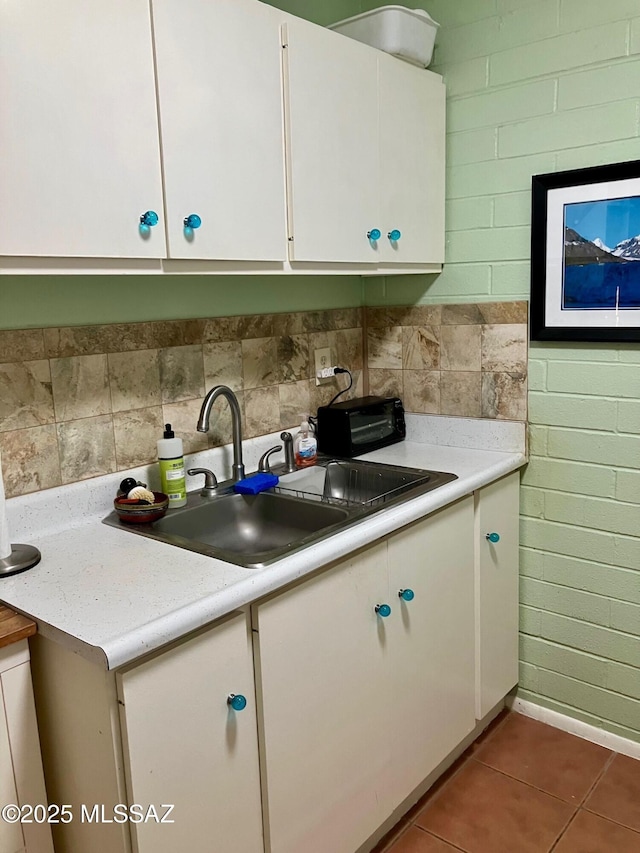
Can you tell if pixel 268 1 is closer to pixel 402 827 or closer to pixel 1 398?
pixel 1 398

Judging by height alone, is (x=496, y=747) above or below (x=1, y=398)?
below

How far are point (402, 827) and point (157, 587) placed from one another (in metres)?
1.15

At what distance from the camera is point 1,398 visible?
1.64 meters

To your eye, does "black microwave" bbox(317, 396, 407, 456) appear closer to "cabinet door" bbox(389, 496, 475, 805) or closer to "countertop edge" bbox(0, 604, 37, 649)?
"cabinet door" bbox(389, 496, 475, 805)

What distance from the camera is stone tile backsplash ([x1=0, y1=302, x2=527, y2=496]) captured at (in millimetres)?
1719

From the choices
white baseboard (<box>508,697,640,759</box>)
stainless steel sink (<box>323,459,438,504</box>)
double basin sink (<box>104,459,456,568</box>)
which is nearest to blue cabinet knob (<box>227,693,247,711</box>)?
double basin sink (<box>104,459,456,568</box>)

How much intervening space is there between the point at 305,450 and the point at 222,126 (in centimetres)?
102

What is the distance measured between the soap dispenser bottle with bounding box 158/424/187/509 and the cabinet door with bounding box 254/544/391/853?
1.66ft

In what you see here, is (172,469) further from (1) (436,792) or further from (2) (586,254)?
(2) (586,254)

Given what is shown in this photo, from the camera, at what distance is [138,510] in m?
1.74

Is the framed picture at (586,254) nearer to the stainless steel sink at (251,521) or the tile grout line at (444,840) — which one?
the stainless steel sink at (251,521)

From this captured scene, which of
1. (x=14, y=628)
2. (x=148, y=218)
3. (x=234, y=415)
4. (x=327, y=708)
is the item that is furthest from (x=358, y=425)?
(x=14, y=628)

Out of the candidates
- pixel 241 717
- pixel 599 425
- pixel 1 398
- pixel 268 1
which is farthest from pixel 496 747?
pixel 268 1

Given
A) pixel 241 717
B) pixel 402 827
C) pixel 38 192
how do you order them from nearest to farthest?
pixel 38 192, pixel 241 717, pixel 402 827
